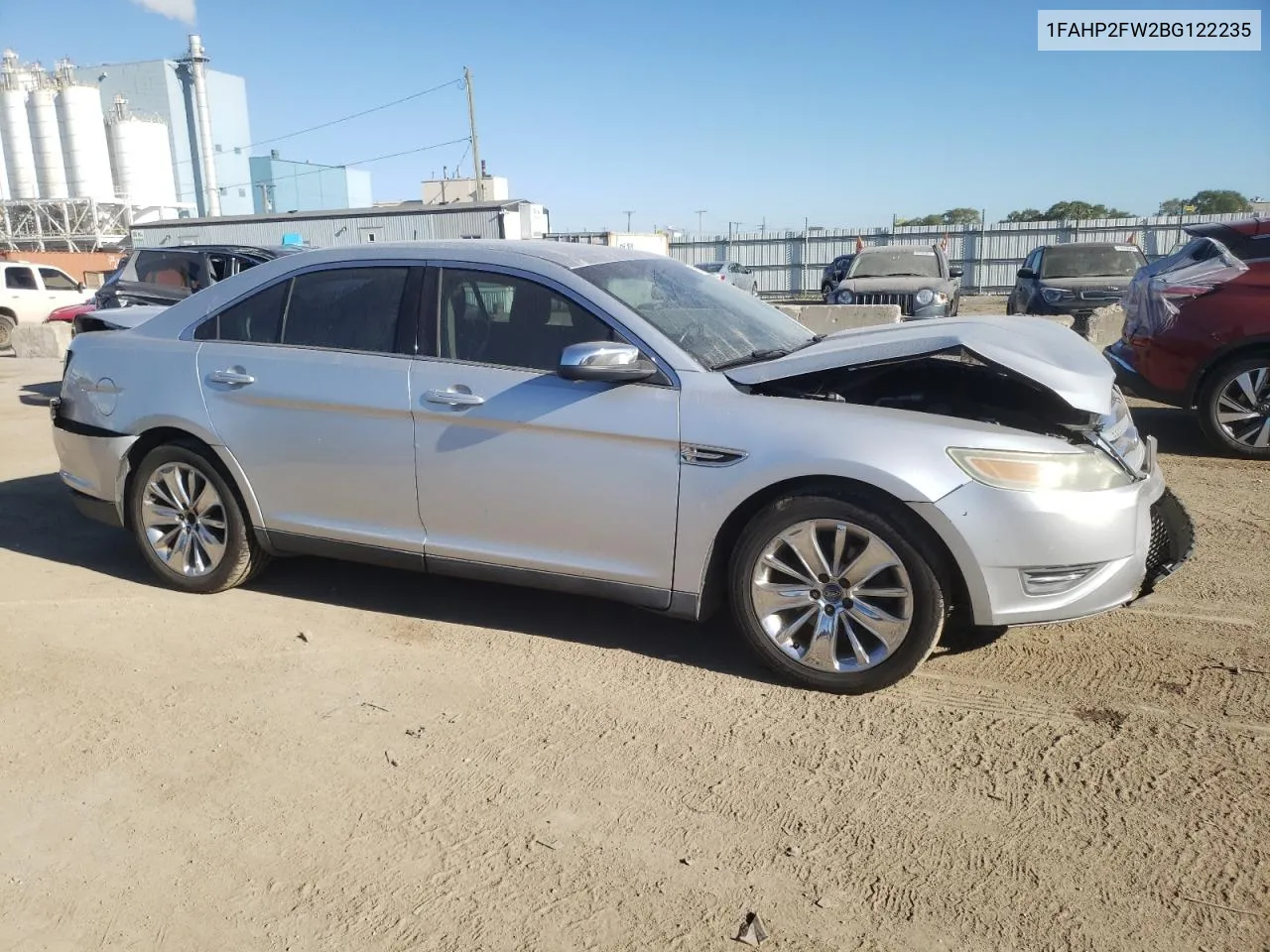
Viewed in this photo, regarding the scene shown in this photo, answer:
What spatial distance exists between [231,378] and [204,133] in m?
68.5

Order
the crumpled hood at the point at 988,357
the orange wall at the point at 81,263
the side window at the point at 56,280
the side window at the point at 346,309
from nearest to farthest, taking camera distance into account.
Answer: the crumpled hood at the point at 988,357 < the side window at the point at 346,309 < the side window at the point at 56,280 < the orange wall at the point at 81,263

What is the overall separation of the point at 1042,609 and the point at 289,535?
3.27 meters

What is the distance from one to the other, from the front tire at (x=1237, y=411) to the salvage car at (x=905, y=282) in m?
5.44

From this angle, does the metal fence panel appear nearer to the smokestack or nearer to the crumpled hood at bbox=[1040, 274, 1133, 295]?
the crumpled hood at bbox=[1040, 274, 1133, 295]

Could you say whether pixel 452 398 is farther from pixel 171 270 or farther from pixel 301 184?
pixel 301 184

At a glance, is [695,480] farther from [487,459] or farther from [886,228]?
[886,228]

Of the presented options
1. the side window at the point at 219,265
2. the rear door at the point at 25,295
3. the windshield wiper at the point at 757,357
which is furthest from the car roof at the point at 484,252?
the rear door at the point at 25,295

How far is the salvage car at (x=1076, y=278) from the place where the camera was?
1542 centimetres

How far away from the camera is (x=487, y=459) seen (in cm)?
400

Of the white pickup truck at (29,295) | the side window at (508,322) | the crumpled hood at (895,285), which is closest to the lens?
the side window at (508,322)

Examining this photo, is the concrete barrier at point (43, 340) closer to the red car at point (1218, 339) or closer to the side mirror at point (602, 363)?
the side mirror at point (602, 363)

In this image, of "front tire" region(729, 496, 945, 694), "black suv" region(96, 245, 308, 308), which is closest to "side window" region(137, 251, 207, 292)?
"black suv" region(96, 245, 308, 308)

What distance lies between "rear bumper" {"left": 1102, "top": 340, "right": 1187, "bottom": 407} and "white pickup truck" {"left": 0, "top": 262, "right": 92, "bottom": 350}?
19.5 meters

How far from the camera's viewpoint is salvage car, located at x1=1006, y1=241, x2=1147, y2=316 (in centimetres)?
1542
